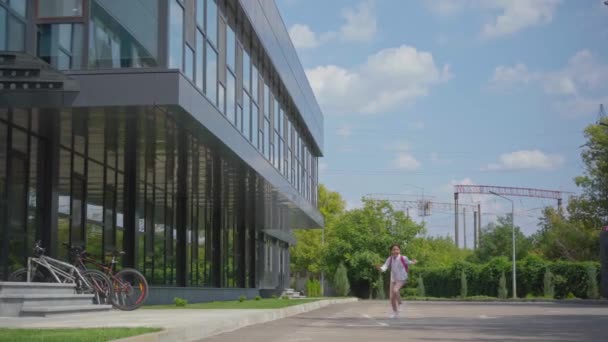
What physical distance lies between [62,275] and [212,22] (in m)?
7.73

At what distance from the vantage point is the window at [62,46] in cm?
1677

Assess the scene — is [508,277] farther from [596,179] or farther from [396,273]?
[396,273]

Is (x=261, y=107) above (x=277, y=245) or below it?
above

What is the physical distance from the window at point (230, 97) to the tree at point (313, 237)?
210 feet

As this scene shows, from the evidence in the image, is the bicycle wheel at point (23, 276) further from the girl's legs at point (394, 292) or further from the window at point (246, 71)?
the window at point (246, 71)

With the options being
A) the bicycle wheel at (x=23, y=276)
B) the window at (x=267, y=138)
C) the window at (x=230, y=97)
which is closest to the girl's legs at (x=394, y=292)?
the window at (x=230, y=97)

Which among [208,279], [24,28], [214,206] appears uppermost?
[24,28]

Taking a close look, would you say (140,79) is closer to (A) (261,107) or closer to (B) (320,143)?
(A) (261,107)

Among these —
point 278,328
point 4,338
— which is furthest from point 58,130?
point 4,338

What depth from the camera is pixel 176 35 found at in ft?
59.3

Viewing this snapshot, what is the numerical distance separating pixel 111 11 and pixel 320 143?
33.3m

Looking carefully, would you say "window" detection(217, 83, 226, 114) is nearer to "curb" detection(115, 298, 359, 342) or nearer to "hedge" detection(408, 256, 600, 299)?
"curb" detection(115, 298, 359, 342)

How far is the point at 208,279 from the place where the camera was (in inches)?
1407

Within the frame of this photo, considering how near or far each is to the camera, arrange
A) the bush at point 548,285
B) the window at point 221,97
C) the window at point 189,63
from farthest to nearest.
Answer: the bush at point 548,285, the window at point 221,97, the window at point 189,63
